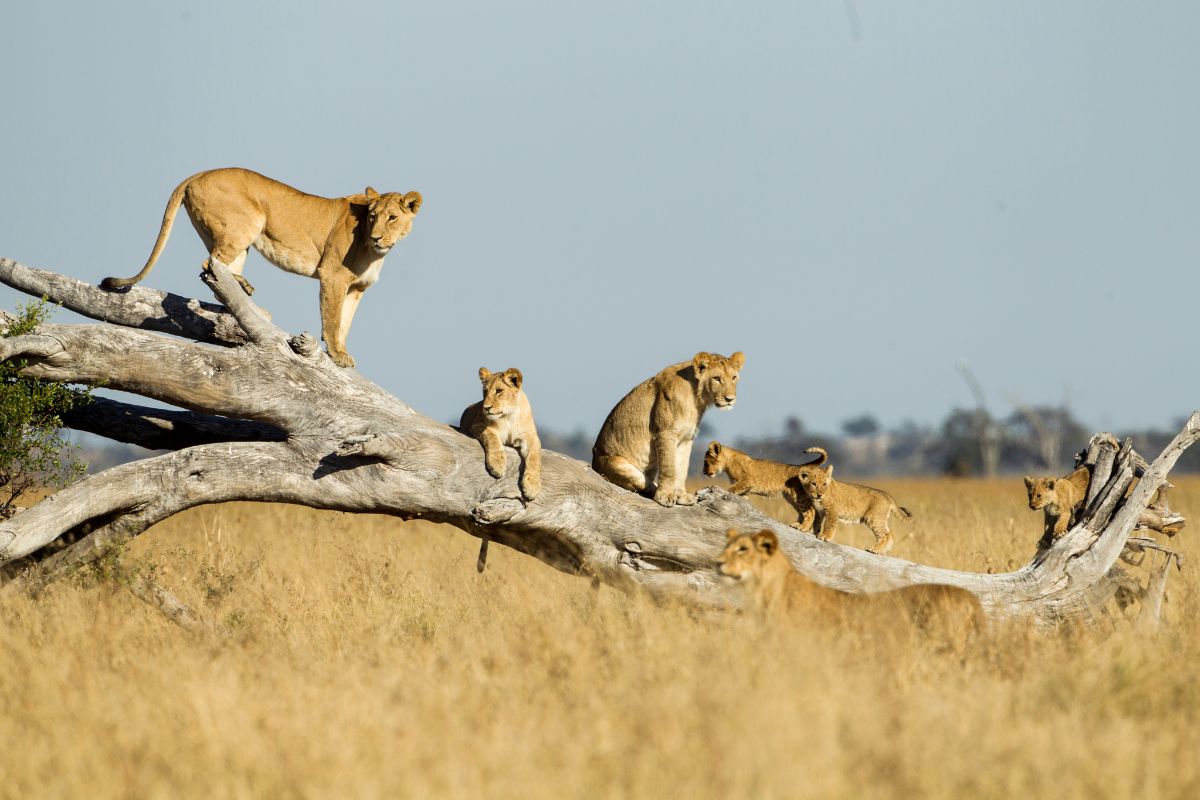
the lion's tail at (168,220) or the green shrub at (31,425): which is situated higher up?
the lion's tail at (168,220)

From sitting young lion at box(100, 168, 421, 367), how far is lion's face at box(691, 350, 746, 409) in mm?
2451

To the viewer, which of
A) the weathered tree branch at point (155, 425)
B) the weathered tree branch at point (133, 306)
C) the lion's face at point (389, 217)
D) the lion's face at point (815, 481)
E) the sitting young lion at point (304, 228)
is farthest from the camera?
the lion's face at point (815, 481)

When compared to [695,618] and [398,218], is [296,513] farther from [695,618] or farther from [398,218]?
[695,618]

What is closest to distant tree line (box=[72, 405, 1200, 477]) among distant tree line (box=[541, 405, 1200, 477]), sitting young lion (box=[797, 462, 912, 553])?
distant tree line (box=[541, 405, 1200, 477])

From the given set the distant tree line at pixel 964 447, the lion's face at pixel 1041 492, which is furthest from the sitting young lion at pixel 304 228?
the distant tree line at pixel 964 447

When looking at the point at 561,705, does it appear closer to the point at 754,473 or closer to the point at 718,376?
the point at 718,376

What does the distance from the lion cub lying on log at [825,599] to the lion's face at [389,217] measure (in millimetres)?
3724

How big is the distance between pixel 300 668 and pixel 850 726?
115 inches

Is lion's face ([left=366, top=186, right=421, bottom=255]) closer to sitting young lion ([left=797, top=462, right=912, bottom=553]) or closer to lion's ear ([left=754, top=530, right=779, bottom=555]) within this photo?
lion's ear ([left=754, top=530, right=779, bottom=555])

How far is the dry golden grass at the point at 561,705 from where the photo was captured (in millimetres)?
4926

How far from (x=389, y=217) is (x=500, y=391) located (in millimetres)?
1946

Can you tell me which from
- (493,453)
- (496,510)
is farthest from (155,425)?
(496,510)

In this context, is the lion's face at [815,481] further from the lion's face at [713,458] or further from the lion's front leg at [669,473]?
the lion's front leg at [669,473]

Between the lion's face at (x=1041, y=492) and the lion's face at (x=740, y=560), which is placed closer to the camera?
the lion's face at (x=740, y=560)
